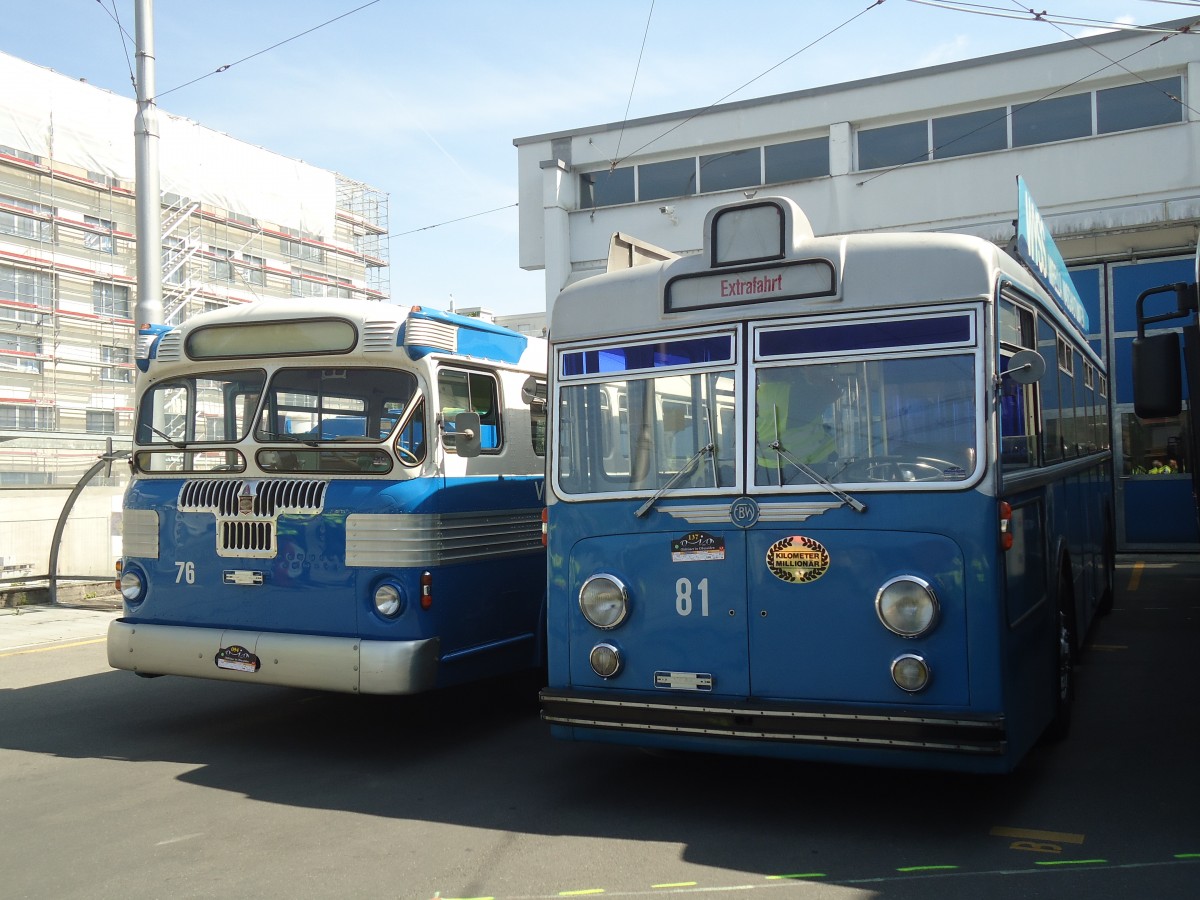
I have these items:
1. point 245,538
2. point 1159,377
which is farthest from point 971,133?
point 245,538

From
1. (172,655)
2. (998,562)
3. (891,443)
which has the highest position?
(891,443)

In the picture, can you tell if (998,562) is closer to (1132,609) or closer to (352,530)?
(352,530)

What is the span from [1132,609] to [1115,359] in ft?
23.3

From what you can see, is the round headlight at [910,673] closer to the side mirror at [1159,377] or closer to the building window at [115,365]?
the side mirror at [1159,377]

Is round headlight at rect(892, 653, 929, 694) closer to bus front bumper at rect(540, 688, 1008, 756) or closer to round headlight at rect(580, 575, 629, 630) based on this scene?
bus front bumper at rect(540, 688, 1008, 756)

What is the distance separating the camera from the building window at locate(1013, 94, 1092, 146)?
2659 cm

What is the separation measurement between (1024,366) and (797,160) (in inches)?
999

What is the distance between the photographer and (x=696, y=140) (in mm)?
30281

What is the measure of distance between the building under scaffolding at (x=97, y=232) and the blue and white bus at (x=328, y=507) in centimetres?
2863

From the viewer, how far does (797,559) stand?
5617mm

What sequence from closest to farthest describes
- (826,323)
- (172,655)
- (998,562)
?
(998,562) → (826,323) → (172,655)

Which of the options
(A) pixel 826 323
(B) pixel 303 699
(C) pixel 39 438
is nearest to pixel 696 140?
(C) pixel 39 438

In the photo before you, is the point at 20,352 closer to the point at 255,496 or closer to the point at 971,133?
the point at 971,133

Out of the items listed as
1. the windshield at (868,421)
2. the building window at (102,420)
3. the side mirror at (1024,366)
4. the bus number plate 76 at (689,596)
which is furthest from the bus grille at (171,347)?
the building window at (102,420)
